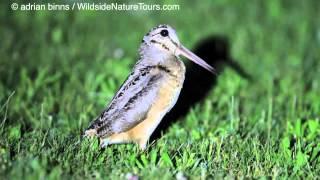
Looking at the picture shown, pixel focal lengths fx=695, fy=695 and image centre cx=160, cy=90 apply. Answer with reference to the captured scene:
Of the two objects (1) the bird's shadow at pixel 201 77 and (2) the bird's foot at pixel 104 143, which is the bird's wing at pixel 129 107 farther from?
(1) the bird's shadow at pixel 201 77

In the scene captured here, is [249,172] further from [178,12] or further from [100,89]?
[178,12]

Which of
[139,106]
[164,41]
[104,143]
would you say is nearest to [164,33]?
[164,41]

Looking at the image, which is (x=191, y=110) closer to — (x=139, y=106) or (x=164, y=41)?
(x=164, y=41)

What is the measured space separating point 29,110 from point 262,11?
5.06 m

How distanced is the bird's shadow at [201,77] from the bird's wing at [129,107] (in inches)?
34.2

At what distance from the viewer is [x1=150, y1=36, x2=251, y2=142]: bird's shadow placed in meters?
7.43

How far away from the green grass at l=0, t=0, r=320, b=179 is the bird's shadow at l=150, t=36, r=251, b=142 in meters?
0.13

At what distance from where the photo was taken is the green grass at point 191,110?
17.3ft

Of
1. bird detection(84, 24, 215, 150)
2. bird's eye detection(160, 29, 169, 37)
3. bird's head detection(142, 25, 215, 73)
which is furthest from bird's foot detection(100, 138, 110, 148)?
bird's eye detection(160, 29, 169, 37)

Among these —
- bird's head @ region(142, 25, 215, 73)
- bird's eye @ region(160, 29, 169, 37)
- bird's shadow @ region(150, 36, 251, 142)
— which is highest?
bird's eye @ region(160, 29, 169, 37)

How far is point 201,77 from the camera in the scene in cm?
885

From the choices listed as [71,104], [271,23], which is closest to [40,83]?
[71,104]

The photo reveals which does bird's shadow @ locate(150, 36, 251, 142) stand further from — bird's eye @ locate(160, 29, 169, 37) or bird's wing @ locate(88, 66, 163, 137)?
bird's eye @ locate(160, 29, 169, 37)

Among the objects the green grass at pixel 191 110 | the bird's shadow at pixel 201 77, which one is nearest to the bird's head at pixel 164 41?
the green grass at pixel 191 110
